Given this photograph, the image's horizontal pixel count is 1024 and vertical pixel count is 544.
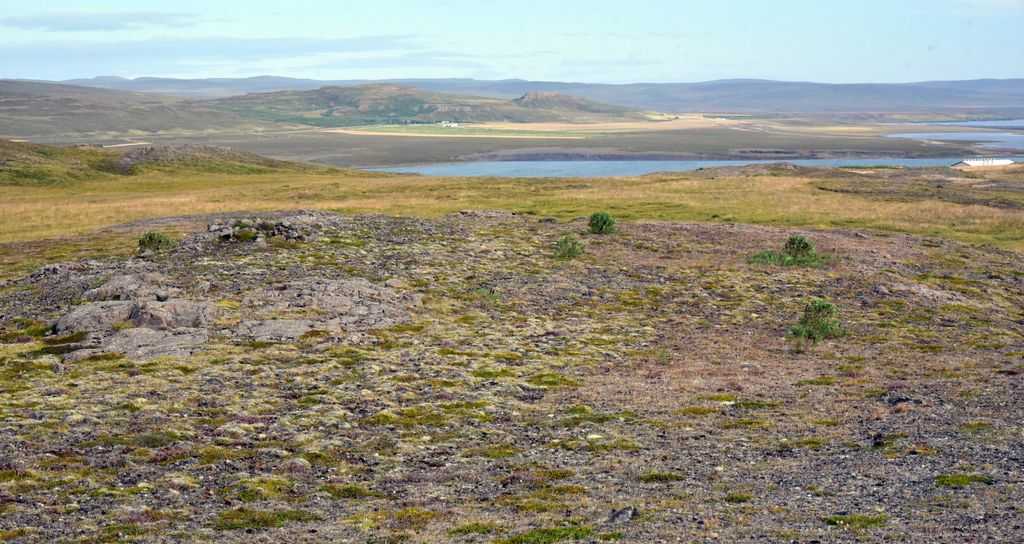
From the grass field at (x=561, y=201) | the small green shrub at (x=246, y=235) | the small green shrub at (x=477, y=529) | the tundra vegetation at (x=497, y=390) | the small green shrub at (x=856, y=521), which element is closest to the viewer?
the small green shrub at (x=856, y=521)

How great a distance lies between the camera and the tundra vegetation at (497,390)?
1401 cm

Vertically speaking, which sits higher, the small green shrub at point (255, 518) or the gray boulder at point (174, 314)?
the gray boulder at point (174, 314)

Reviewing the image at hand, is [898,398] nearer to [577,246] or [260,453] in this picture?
[260,453]

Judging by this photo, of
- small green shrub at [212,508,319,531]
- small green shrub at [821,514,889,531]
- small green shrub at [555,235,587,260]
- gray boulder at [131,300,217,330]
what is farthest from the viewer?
small green shrub at [555,235,587,260]

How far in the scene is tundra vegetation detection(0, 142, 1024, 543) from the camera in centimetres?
1401

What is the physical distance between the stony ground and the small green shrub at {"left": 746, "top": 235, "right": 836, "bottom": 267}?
1.31 metres

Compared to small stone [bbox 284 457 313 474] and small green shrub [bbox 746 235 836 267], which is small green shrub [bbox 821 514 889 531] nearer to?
small stone [bbox 284 457 313 474]

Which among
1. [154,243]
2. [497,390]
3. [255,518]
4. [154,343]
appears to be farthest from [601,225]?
[255,518]

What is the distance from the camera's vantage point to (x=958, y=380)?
2203 cm

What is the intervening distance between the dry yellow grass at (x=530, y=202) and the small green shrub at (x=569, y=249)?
22355 mm

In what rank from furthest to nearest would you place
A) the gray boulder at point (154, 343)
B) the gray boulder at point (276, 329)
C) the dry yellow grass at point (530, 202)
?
the dry yellow grass at point (530, 202) → the gray boulder at point (276, 329) → the gray boulder at point (154, 343)

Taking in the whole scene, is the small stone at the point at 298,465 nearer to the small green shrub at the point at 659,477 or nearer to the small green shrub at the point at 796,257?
the small green shrub at the point at 659,477

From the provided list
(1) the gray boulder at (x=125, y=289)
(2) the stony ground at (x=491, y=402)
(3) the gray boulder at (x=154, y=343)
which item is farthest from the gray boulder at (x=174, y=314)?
(1) the gray boulder at (x=125, y=289)

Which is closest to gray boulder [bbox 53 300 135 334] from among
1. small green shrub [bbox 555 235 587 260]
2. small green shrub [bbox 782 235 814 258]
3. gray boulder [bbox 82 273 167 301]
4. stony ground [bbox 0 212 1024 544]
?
stony ground [bbox 0 212 1024 544]
